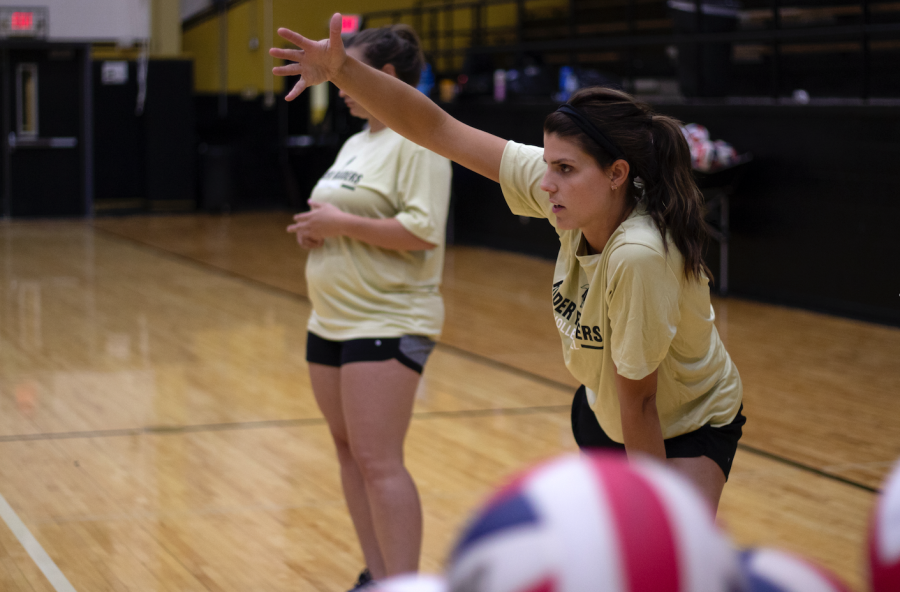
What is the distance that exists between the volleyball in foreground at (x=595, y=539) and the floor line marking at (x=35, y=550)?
260cm

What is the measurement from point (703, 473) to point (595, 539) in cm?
124

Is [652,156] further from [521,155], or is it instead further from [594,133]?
[521,155]

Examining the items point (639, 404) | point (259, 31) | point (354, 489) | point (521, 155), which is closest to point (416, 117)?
point (521, 155)

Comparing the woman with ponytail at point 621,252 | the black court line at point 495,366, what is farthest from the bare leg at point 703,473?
the black court line at point 495,366

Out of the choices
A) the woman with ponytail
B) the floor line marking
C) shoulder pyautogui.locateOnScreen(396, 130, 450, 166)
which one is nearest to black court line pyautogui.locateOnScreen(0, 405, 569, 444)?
the floor line marking

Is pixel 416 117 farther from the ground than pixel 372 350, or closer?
farther from the ground

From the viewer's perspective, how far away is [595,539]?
0.71 metres

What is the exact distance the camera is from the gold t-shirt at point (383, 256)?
104 inches

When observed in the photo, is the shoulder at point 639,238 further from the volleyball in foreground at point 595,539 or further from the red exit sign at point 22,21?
the red exit sign at point 22,21

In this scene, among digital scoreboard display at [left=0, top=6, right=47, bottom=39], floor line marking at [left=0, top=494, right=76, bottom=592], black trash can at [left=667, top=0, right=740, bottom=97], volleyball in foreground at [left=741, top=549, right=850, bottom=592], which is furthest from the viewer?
digital scoreboard display at [left=0, top=6, right=47, bottom=39]

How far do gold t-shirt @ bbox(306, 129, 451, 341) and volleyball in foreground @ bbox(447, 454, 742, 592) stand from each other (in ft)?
6.13

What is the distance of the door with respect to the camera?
573 inches

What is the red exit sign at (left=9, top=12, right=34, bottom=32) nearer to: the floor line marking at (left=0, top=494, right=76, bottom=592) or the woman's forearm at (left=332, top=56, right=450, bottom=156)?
the floor line marking at (left=0, top=494, right=76, bottom=592)

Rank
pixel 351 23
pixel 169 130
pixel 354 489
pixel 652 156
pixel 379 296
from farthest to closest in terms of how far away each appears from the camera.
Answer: pixel 169 130, pixel 351 23, pixel 354 489, pixel 379 296, pixel 652 156
